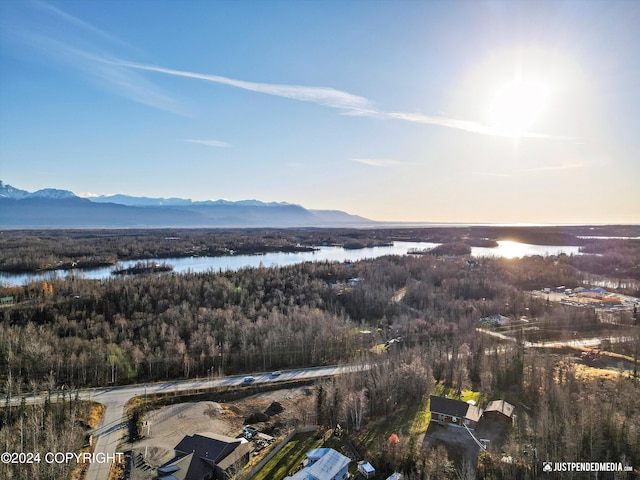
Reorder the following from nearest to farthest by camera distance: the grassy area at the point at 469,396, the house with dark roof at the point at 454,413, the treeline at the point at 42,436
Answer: the treeline at the point at 42,436 → the house with dark roof at the point at 454,413 → the grassy area at the point at 469,396

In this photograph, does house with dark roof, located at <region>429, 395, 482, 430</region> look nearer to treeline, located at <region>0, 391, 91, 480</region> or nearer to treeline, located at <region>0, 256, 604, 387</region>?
treeline, located at <region>0, 256, 604, 387</region>

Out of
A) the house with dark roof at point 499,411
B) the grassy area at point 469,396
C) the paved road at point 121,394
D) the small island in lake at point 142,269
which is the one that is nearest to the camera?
the paved road at point 121,394

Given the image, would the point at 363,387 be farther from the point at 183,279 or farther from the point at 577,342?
the point at 183,279

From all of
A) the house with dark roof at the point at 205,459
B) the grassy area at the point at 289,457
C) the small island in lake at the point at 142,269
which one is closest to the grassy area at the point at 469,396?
the grassy area at the point at 289,457

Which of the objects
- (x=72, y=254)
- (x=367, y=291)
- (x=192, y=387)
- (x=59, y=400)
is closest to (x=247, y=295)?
(x=367, y=291)

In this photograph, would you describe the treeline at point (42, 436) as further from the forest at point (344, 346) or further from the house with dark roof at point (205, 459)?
the house with dark roof at point (205, 459)

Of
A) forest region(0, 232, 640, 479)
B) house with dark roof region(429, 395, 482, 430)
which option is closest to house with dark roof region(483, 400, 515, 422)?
house with dark roof region(429, 395, 482, 430)

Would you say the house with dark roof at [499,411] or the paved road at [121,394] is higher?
the house with dark roof at [499,411]
